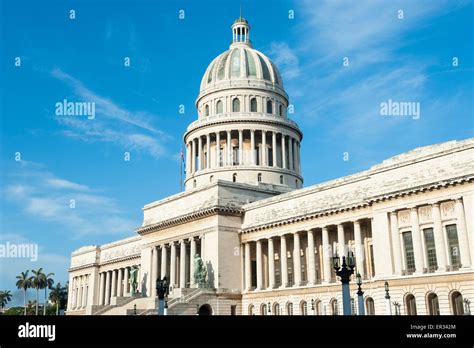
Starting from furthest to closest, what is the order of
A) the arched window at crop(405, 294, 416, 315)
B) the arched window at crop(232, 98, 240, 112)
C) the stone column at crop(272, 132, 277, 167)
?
1. the arched window at crop(232, 98, 240, 112)
2. the stone column at crop(272, 132, 277, 167)
3. the arched window at crop(405, 294, 416, 315)

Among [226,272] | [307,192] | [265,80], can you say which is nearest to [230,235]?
[226,272]

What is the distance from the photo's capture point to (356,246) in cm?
4797


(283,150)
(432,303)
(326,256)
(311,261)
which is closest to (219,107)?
(283,150)

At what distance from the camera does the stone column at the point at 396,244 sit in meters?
42.8

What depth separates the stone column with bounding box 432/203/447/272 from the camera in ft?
130

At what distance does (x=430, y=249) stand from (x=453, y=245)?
1969 millimetres

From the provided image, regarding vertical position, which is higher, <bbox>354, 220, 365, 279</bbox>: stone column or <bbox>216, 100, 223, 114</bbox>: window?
<bbox>216, 100, 223, 114</bbox>: window

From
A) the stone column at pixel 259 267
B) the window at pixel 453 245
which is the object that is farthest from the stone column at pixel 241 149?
the window at pixel 453 245

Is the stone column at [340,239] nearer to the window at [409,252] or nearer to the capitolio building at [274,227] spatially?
the capitolio building at [274,227]

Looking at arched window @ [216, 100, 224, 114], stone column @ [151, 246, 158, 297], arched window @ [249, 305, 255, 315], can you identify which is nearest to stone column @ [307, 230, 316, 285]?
arched window @ [249, 305, 255, 315]

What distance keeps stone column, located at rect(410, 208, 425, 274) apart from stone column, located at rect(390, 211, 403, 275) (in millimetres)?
1473

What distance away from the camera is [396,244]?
4331 cm

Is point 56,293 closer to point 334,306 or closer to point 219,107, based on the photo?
point 219,107

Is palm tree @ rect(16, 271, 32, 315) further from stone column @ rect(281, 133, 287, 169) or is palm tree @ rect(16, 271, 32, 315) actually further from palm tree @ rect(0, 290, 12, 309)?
stone column @ rect(281, 133, 287, 169)
